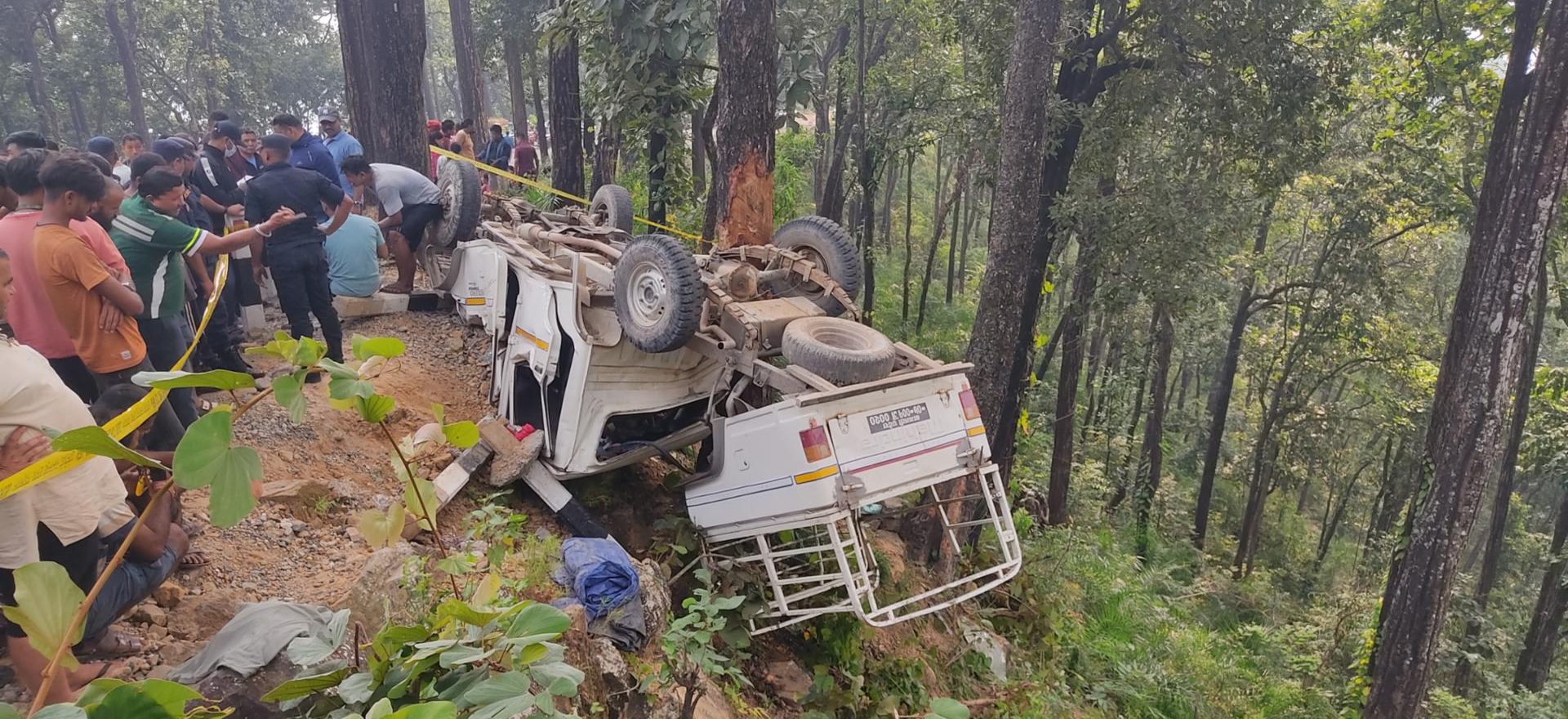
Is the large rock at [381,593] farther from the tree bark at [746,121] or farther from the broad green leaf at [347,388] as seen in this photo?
the tree bark at [746,121]

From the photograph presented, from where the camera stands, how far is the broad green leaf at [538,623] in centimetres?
165

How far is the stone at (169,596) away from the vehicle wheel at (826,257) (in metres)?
3.49

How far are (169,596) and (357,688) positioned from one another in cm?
262

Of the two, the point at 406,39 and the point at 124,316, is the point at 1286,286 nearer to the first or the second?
the point at 406,39

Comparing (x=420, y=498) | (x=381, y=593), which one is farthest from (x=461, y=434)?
(x=381, y=593)

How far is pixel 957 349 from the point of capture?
16531 millimetres

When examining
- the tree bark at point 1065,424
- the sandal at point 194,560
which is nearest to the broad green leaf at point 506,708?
the sandal at point 194,560

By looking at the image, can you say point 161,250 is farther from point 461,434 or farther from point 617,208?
point 617,208

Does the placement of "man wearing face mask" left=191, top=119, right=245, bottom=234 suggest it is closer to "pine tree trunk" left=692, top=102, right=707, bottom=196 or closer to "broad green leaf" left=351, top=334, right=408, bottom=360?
"pine tree trunk" left=692, top=102, right=707, bottom=196

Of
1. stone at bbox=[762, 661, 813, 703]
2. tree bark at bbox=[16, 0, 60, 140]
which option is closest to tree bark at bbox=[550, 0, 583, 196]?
stone at bbox=[762, 661, 813, 703]

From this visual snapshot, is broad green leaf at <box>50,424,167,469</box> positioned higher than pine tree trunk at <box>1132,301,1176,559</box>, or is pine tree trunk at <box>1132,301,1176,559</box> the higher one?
broad green leaf at <box>50,424,167,469</box>

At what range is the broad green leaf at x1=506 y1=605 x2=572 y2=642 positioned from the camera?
1.65 m

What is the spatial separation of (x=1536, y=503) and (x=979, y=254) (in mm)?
20683

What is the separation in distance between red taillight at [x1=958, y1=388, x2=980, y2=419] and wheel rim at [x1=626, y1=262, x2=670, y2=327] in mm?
1757
